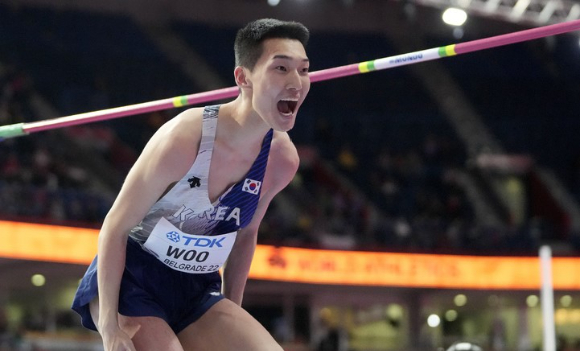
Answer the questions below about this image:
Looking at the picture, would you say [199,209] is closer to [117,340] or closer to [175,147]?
[175,147]

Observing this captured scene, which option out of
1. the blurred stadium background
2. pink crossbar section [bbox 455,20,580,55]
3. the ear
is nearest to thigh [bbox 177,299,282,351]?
the ear

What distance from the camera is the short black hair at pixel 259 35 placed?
3502 mm

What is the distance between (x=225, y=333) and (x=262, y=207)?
1.98ft

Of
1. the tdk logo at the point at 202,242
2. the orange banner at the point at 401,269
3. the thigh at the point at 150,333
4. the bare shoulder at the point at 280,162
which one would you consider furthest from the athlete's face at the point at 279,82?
the orange banner at the point at 401,269

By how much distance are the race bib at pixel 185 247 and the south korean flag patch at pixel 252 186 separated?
20 cm

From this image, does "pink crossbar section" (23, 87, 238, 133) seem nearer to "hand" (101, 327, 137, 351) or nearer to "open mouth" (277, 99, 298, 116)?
"open mouth" (277, 99, 298, 116)

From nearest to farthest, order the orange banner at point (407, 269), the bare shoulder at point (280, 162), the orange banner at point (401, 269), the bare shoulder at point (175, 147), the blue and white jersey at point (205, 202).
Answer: the bare shoulder at point (175, 147), the blue and white jersey at point (205, 202), the bare shoulder at point (280, 162), the orange banner at point (401, 269), the orange banner at point (407, 269)

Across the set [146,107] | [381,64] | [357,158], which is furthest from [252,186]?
[357,158]

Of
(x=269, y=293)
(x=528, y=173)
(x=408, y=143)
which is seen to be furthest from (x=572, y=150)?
(x=269, y=293)

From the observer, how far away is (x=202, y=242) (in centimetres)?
368

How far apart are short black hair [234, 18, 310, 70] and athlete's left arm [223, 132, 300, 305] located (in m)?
0.42

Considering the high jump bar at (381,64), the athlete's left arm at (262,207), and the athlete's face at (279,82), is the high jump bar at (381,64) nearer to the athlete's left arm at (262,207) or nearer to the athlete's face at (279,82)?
the athlete's left arm at (262,207)

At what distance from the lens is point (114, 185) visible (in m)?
18.2

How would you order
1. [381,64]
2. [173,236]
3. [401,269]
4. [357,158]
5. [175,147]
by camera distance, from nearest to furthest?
[175,147], [173,236], [381,64], [401,269], [357,158]
